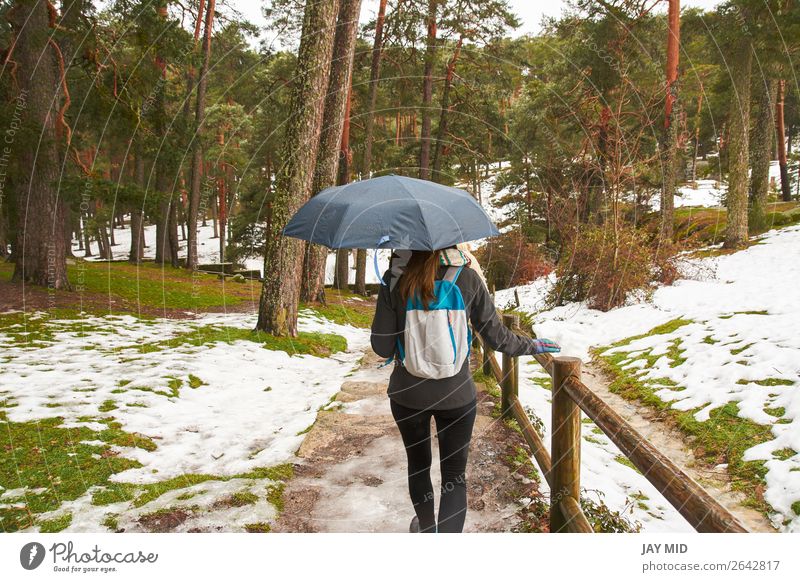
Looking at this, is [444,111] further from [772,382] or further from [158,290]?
[772,382]

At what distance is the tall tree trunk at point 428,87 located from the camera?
14.2 m

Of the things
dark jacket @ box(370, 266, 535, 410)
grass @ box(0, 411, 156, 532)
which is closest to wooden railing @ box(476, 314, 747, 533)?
dark jacket @ box(370, 266, 535, 410)

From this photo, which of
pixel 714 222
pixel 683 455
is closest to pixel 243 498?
pixel 683 455

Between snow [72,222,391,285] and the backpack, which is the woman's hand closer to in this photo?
the backpack

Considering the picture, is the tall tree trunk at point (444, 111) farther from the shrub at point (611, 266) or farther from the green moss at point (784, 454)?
the green moss at point (784, 454)

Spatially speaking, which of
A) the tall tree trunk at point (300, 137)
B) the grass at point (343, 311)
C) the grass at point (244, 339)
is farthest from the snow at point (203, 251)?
the tall tree trunk at point (300, 137)

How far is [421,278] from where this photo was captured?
2.45 meters

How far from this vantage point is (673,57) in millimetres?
13305

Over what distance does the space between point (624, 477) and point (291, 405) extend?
395 centimetres

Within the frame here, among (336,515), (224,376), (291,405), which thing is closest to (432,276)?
(336,515)

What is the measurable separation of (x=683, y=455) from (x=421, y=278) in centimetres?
417

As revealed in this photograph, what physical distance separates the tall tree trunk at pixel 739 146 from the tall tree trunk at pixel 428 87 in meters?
9.09

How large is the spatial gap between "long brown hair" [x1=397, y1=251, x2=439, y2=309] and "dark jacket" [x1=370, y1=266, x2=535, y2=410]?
6cm

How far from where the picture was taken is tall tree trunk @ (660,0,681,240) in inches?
501
